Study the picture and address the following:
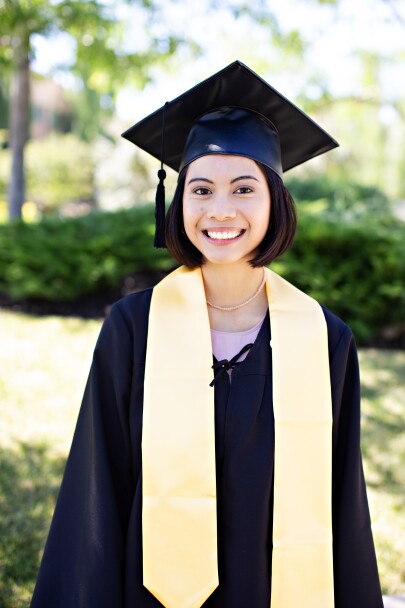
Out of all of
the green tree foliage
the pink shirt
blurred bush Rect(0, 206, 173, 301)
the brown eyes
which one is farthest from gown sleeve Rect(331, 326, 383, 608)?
blurred bush Rect(0, 206, 173, 301)

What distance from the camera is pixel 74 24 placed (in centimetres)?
621

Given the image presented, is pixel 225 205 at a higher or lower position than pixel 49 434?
higher

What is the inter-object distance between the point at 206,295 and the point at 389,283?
559cm

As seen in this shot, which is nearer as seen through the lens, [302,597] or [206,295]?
[302,597]

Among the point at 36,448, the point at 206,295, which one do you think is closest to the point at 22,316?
the point at 36,448

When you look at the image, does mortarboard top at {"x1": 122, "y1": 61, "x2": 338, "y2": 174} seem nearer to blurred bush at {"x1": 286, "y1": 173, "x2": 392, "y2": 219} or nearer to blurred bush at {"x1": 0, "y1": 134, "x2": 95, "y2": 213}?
blurred bush at {"x1": 286, "y1": 173, "x2": 392, "y2": 219}

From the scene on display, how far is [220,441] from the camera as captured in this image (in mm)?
1946

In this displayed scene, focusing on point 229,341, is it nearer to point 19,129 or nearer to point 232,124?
point 232,124

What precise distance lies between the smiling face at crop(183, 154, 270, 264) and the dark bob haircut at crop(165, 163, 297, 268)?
0.04 m

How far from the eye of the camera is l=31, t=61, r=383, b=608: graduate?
1.90m

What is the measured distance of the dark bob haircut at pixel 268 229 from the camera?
2.00 m

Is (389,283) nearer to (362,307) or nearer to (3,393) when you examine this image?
(362,307)

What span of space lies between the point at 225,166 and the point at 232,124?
0.19 meters

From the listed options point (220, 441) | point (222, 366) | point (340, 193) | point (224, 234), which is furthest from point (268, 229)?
point (340, 193)
